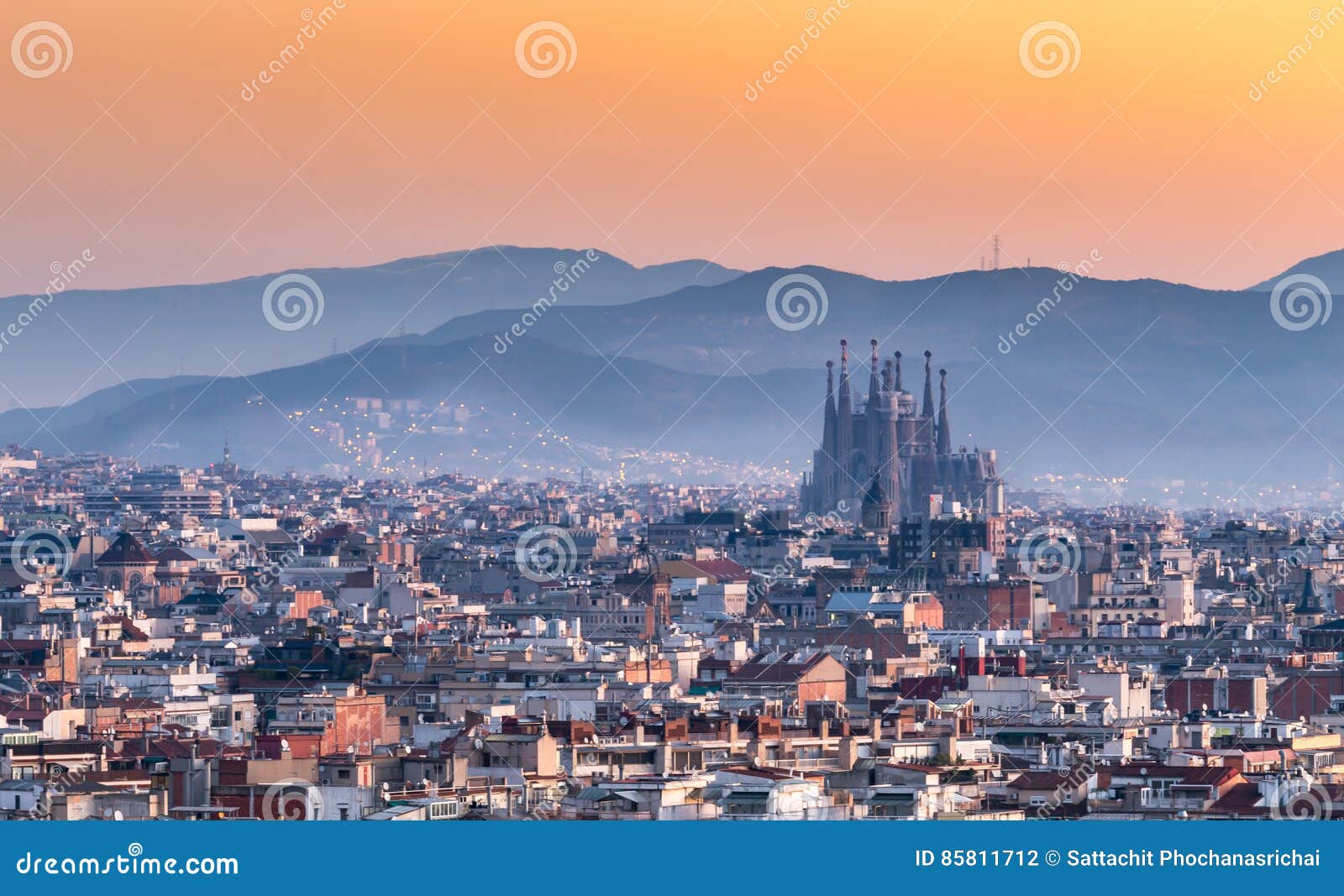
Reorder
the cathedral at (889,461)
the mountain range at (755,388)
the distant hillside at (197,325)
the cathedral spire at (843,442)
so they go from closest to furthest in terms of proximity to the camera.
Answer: the cathedral at (889,461), the cathedral spire at (843,442), the distant hillside at (197,325), the mountain range at (755,388)

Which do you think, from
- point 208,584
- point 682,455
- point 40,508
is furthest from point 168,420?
point 208,584

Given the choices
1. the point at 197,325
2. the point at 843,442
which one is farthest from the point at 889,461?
the point at 197,325

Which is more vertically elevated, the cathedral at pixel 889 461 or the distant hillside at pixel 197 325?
the distant hillside at pixel 197 325

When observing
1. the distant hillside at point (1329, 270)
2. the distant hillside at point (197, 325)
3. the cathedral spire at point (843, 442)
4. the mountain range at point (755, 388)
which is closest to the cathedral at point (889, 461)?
the cathedral spire at point (843, 442)

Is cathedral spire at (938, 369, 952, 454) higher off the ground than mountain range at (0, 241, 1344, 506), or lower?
lower

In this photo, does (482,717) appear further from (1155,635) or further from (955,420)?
(955,420)

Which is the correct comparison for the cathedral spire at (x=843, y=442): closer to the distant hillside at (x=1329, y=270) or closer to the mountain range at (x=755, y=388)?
the mountain range at (x=755, y=388)

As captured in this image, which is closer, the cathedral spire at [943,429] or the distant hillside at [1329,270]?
the cathedral spire at [943,429]

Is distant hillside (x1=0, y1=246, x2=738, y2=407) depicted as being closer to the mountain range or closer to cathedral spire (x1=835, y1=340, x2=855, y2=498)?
the mountain range

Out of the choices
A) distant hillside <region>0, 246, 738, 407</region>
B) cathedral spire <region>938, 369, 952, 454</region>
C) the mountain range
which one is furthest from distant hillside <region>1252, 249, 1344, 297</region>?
cathedral spire <region>938, 369, 952, 454</region>
